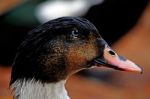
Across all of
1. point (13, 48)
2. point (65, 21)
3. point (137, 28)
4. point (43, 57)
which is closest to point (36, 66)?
point (43, 57)

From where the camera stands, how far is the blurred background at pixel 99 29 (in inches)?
228

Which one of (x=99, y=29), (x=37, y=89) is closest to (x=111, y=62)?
(x=37, y=89)

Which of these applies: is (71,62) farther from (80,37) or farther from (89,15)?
(89,15)

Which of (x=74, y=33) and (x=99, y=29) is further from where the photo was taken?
(x=99, y=29)

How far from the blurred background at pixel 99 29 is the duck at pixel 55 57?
2696mm

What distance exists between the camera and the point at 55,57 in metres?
2.83

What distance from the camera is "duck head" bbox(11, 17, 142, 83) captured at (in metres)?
2.78

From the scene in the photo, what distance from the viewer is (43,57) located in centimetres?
279

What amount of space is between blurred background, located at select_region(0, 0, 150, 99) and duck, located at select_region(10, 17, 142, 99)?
2696 millimetres

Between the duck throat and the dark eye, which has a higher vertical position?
the dark eye

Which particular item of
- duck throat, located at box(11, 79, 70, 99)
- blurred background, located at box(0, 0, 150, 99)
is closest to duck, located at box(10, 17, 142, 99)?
duck throat, located at box(11, 79, 70, 99)

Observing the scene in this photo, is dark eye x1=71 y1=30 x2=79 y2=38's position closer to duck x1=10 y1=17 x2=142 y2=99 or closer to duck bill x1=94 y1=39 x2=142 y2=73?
duck x1=10 y1=17 x2=142 y2=99

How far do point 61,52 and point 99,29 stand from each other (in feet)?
11.1

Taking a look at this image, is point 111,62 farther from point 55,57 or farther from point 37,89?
point 37,89
